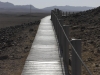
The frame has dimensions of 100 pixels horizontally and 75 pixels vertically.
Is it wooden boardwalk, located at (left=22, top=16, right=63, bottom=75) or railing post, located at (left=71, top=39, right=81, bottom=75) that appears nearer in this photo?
railing post, located at (left=71, top=39, right=81, bottom=75)

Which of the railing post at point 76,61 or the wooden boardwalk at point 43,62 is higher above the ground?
the railing post at point 76,61

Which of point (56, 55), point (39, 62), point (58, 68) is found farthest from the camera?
point (56, 55)

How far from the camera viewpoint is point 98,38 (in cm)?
1598

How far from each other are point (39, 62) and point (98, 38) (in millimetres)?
7997

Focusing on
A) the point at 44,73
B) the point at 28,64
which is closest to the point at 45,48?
the point at 28,64

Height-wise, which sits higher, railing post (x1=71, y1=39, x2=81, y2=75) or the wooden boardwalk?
railing post (x1=71, y1=39, x2=81, y2=75)

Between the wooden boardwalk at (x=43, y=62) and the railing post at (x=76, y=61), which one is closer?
the railing post at (x=76, y=61)

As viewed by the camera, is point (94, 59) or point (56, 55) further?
point (94, 59)

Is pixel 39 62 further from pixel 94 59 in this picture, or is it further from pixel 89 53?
pixel 89 53

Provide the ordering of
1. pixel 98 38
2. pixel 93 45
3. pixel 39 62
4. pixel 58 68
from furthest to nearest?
pixel 98 38
pixel 93 45
pixel 39 62
pixel 58 68

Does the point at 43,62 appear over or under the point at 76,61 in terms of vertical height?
under

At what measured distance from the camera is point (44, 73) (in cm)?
747

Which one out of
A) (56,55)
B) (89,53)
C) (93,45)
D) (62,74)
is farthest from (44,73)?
(93,45)

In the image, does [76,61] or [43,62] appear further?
[43,62]
